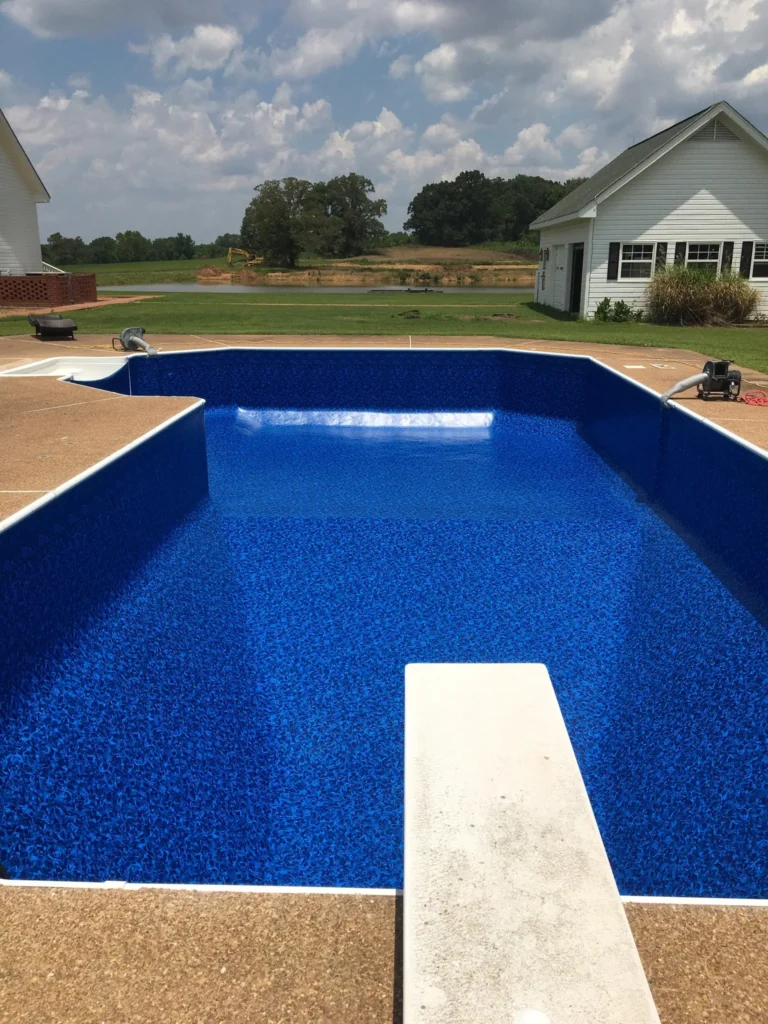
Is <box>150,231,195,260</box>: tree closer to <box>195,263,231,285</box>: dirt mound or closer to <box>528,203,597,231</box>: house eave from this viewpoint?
<box>195,263,231,285</box>: dirt mound

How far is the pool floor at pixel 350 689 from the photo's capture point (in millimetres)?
3791

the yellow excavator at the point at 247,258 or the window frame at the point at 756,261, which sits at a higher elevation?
the yellow excavator at the point at 247,258

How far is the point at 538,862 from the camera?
164 centimetres

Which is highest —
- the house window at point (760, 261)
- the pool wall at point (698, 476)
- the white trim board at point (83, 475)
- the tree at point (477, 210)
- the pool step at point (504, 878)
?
the tree at point (477, 210)

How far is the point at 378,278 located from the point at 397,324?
37.1m

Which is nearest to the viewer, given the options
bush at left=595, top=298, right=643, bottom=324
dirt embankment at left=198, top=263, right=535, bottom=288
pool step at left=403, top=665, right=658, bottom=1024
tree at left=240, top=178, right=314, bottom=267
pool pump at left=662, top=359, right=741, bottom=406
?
pool step at left=403, top=665, right=658, bottom=1024

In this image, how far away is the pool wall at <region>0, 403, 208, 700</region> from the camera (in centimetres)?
418

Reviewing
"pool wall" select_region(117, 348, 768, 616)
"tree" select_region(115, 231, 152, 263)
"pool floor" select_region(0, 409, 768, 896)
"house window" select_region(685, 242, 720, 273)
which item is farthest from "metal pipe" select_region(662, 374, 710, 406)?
"tree" select_region(115, 231, 152, 263)

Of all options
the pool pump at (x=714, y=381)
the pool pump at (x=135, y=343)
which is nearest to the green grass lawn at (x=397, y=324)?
the pool pump at (x=135, y=343)

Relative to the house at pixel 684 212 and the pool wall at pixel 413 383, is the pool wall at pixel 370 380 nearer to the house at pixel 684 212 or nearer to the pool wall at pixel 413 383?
the pool wall at pixel 413 383

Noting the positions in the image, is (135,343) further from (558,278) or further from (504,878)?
(558,278)

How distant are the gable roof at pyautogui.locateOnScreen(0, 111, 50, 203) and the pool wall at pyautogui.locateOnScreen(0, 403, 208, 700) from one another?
24.9 meters

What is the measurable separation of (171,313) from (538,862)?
22186mm

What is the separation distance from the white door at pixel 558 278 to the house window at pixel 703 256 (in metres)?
3.69
